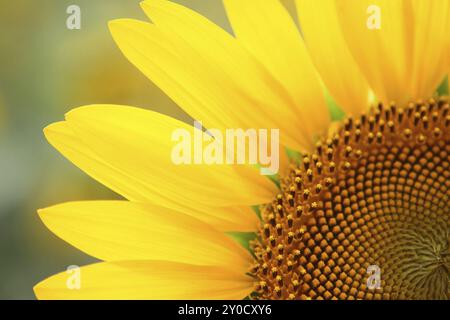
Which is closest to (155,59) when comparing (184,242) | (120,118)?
(120,118)

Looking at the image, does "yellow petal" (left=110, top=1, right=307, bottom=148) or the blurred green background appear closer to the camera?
"yellow petal" (left=110, top=1, right=307, bottom=148)

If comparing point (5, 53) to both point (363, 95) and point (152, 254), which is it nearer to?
point (152, 254)

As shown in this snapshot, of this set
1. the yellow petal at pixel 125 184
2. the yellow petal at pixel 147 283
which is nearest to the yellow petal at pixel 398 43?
the yellow petal at pixel 125 184

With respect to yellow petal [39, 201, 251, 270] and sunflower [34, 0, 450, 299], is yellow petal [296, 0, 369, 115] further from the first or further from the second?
yellow petal [39, 201, 251, 270]

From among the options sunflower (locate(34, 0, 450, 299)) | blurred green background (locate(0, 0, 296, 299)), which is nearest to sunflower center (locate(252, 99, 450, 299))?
sunflower (locate(34, 0, 450, 299))

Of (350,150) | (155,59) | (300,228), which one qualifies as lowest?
(300,228)

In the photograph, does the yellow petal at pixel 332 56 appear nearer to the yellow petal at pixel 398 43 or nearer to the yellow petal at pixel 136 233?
the yellow petal at pixel 398 43

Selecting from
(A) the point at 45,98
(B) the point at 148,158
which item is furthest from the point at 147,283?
(A) the point at 45,98
